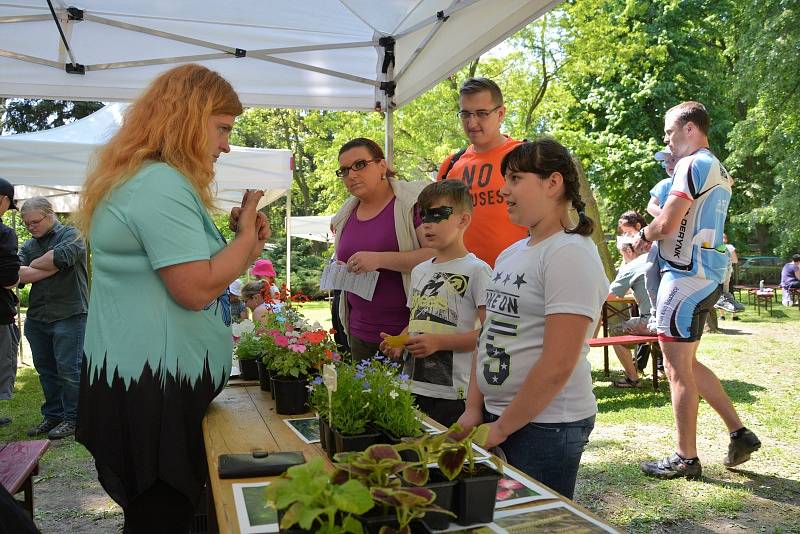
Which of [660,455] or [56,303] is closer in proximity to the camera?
[660,455]

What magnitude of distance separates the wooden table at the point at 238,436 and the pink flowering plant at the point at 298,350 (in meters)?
0.15

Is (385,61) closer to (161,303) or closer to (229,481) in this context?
(161,303)

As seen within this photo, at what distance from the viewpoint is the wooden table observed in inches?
53.4

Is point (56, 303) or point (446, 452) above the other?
point (56, 303)

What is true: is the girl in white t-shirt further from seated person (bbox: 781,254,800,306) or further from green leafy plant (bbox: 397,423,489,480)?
seated person (bbox: 781,254,800,306)

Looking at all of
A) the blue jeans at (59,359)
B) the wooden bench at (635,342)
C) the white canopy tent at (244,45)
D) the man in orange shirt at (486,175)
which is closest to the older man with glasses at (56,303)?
the blue jeans at (59,359)

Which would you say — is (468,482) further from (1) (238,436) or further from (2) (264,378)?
(2) (264,378)

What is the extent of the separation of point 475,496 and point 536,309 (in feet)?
2.65

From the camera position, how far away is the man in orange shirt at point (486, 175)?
3.20 meters

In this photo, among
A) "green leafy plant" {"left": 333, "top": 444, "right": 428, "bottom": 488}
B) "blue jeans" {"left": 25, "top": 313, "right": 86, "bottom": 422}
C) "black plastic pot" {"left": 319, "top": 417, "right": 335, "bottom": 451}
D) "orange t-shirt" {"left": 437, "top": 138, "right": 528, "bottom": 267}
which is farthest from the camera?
"blue jeans" {"left": 25, "top": 313, "right": 86, "bottom": 422}

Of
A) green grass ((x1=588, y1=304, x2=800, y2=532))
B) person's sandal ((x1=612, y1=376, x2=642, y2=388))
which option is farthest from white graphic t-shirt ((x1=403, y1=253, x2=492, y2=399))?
person's sandal ((x1=612, y1=376, x2=642, y2=388))

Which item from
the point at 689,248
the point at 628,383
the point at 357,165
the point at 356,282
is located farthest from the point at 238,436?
the point at 628,383

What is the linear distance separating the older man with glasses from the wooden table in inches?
148

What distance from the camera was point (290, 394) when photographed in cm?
214
